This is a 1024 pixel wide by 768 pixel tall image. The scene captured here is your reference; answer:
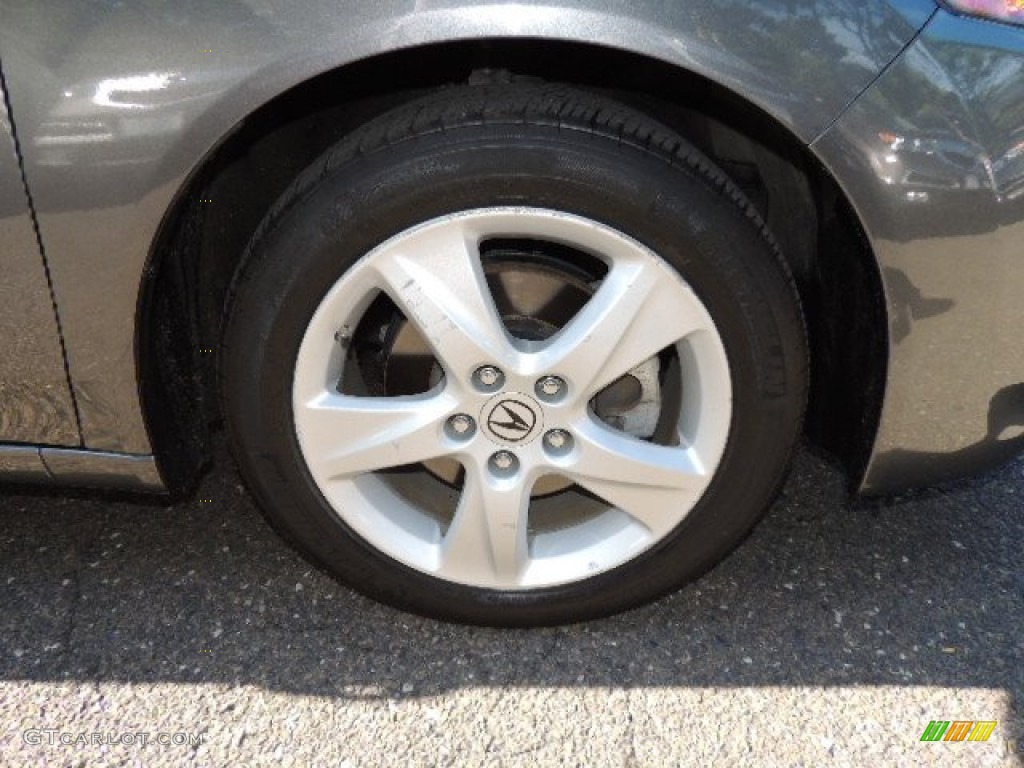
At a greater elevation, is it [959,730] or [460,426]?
[460,426]

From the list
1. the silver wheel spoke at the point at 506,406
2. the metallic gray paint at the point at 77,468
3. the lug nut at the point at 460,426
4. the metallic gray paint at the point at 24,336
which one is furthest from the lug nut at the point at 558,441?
the metallic gray paint at the point at 24,336

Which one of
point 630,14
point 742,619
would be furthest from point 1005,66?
point 742,619

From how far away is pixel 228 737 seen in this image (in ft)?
5.89

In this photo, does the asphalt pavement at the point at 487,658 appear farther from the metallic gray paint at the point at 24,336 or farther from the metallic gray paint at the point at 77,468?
the metallic gray paint at the point at 24,336

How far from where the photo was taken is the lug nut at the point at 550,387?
1.78 m

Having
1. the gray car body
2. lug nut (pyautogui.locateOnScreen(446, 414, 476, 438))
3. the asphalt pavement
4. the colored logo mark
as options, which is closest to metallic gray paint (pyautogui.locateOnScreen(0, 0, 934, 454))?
the gray car body

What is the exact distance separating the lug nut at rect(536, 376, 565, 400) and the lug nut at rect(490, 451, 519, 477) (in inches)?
5.0

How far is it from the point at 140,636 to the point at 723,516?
1.07 m

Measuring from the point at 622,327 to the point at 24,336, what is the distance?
95cm

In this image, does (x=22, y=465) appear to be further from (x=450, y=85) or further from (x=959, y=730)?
(x=959, y=730)

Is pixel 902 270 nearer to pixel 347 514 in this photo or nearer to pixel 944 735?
pixel 944 735

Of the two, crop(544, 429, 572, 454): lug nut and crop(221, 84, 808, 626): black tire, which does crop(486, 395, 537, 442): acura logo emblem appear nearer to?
crop(544, 429, 572, 454): lug nut

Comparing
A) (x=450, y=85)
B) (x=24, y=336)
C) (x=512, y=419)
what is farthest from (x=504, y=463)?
(x=24, y=336)

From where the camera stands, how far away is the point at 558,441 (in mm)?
1849
